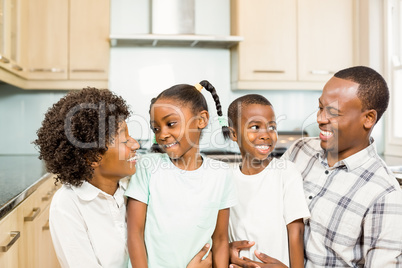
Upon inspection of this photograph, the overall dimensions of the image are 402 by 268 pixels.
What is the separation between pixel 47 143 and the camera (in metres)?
1.02

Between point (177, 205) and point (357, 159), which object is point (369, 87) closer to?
point (357, 159)

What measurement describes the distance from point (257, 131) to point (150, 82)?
1.85 meters

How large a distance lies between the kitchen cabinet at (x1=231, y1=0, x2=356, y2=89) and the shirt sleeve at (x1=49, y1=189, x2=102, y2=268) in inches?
75.7

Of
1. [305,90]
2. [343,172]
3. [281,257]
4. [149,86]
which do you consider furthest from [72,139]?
[305,90]

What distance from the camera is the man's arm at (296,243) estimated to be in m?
1.08

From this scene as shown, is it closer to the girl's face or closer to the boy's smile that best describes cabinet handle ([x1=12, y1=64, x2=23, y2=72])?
the girl's face

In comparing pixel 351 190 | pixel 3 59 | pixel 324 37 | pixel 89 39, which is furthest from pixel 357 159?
pixel 89 39

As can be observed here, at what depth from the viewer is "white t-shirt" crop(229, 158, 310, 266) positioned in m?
1.09

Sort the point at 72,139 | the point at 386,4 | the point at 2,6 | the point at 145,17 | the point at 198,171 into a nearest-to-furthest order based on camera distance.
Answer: the point at 72,139
the point at 198,171
the point at 2,6
the point at 386,4
the point at 145,17

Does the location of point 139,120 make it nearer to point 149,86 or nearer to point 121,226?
point 149,86

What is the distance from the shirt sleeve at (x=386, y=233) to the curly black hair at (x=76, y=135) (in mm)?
702

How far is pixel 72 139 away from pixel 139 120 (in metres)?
1.95

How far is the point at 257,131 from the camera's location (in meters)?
1.18

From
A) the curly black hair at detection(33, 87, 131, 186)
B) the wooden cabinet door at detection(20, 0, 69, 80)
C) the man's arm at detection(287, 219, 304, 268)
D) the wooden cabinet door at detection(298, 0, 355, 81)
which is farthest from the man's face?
the wooden cabinet door at detection(20, 0, 69, 80)
